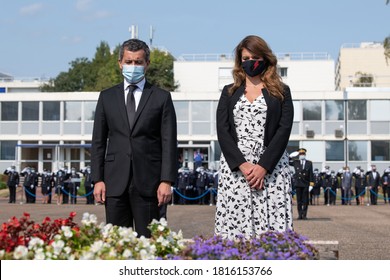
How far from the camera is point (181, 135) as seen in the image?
2154 inches

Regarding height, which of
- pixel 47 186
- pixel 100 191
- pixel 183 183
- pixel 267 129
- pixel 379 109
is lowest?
pixel 47 186

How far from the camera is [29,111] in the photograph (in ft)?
188

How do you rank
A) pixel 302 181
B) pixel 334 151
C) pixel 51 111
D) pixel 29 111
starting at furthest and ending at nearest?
pixel 29 111
pixel 51 111
pixel 334 151
pixel 302 181

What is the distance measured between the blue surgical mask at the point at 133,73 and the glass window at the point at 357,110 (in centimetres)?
4941

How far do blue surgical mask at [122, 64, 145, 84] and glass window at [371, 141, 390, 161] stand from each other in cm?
5016

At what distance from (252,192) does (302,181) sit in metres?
17.1

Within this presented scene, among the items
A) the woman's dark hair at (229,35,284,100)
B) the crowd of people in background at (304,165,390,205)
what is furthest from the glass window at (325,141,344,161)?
the woman's dark hair at (229,35,284,100)

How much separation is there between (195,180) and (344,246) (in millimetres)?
23144

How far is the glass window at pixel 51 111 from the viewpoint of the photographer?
56656 mm

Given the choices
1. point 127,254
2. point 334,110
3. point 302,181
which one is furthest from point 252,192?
point 334,110

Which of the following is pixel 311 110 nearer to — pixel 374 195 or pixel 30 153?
pixel 374 195

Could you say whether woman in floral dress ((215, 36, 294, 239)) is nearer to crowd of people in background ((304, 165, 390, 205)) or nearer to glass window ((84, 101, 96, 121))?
crowd of people in background ((304, 165, 390, 205))

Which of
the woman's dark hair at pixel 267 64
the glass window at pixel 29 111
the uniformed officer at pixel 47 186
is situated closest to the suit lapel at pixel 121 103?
the woman's dark hair at pixel 267 64

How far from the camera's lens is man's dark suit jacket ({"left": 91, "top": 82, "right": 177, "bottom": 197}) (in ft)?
17.6
